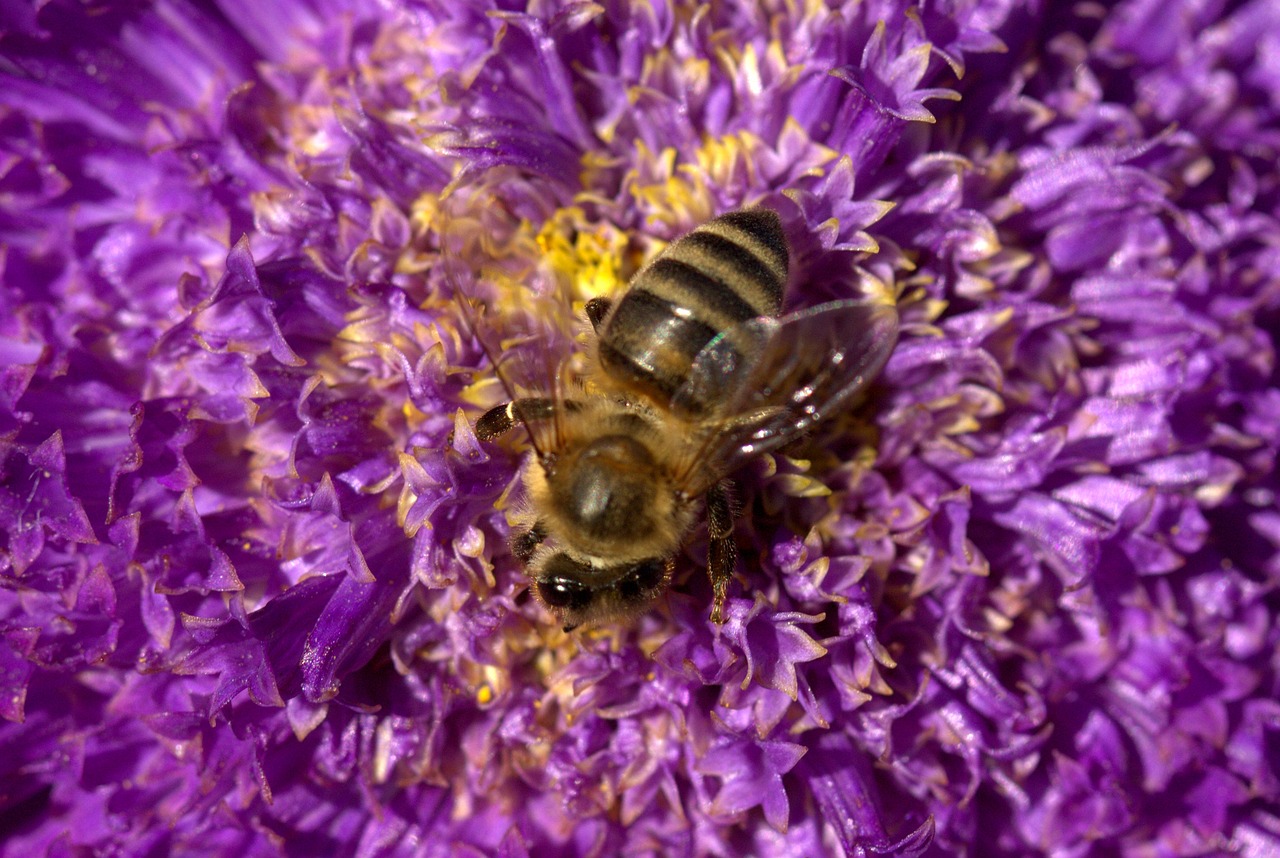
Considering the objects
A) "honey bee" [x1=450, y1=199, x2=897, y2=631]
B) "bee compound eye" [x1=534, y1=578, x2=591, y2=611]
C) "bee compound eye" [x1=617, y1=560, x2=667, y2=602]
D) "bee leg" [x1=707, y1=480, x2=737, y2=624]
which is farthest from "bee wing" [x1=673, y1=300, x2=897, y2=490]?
"bee compound eye" [x1=534, y1=578, x2=591, y2=611]

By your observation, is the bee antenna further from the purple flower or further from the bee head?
the bee head

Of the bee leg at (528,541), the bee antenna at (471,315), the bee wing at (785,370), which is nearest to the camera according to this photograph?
the bee wing at (785,370)

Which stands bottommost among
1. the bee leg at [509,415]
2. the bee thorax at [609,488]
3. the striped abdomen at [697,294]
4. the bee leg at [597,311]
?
the bee thorax at [609,488]

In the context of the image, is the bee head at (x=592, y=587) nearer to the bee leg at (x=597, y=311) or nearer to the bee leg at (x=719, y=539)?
the bee leg at (x=719, y=539)

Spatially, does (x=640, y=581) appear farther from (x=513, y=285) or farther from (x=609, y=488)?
(x=513, y=285)

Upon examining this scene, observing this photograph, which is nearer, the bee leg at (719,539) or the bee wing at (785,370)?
the bee wing at (785,370)

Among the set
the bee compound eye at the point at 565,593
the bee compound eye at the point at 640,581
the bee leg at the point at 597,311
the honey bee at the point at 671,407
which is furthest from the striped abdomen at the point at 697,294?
the bee compound eye at the point at 565,593
